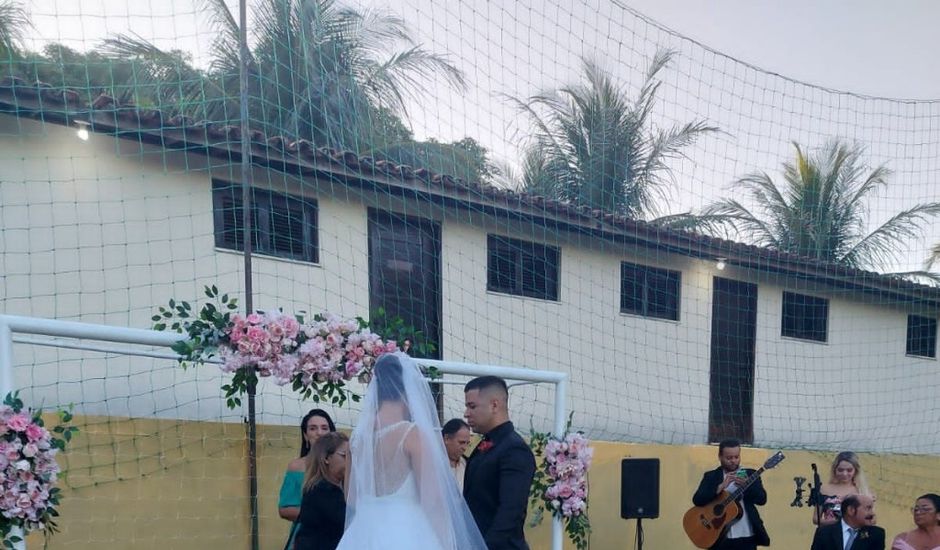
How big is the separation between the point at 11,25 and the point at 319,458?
3828 millimetres

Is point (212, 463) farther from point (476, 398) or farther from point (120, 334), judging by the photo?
point (476, 398)

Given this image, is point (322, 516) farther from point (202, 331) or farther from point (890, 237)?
point (890, 237)

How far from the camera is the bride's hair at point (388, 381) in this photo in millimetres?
4051

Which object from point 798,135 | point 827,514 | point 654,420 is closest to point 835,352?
point 654,420

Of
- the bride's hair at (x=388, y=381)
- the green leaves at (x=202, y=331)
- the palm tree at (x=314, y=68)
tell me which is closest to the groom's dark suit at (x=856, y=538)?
the bride's hair at (x=388, y=381)

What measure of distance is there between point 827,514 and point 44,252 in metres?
6.06

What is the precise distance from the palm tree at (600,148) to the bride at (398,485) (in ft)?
16.7

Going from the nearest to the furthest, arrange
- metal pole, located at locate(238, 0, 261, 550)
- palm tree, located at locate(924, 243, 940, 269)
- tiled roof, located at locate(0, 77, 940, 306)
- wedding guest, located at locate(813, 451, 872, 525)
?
tiled roof, located at locate(0, 77, 940, 306), metal pole, located at locate(238, 0, 261, 550), wedding guest, located at locate(813, 451, 872, 525), palm tree, located at locate(924, 243, 940, 269)

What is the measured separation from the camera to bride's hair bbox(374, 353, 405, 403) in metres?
4.05

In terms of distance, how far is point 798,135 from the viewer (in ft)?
29.3

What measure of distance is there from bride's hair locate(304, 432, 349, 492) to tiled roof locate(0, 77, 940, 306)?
102 inches

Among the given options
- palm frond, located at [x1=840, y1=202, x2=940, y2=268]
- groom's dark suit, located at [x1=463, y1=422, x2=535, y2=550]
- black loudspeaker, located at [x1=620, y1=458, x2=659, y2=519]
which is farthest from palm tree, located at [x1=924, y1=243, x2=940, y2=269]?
groom's dark suit, located at [x1=463, y1=422, x2=535, y2=550]

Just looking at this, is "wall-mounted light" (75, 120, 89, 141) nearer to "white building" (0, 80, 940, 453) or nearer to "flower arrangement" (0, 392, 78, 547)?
"white building" (0, 80, 940, 453)

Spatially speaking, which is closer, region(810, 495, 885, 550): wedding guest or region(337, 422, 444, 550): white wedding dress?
region(337, 422, 444, 550): white wedding dress
